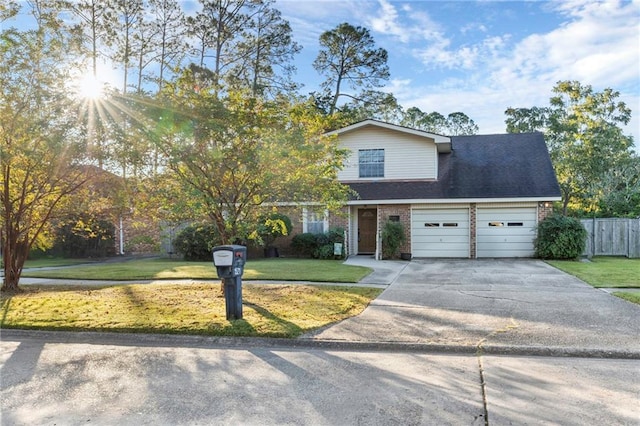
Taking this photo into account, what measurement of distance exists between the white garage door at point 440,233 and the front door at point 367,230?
188 centimetres

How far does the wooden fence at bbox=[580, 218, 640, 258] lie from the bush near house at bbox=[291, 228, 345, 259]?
33.5 ft

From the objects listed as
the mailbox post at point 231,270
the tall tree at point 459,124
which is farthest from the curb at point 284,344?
the tall tree at point 459,124

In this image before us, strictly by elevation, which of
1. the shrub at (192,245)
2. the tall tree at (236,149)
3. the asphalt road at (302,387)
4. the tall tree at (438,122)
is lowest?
the asphalt road at (302,387)

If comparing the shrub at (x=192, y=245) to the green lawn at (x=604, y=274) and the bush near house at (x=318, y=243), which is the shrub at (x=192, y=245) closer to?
the bush near house at (x=318, y=243)

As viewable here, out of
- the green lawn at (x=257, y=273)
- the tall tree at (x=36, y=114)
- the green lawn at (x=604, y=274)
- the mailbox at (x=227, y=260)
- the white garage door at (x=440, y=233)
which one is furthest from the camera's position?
the white garage door at (x=440, y=233)

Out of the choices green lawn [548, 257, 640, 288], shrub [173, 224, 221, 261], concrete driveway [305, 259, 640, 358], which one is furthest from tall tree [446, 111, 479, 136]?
concrete driveway [305, 259, 640, 358]

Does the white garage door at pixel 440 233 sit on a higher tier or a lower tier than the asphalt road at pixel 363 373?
higher

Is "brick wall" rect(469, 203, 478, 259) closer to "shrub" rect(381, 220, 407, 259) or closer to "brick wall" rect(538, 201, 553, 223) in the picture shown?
"brick wall" rect(538, 201, 553, 223)

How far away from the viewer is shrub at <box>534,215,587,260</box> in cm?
1556

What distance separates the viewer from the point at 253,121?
8.55 metres

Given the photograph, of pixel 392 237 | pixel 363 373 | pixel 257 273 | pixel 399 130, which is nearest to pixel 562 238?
pixel 392 237

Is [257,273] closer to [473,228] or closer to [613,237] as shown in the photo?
[473,228]

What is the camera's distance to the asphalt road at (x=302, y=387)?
11.9 ft

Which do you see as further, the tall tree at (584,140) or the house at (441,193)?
the tall tree at (584,140)
